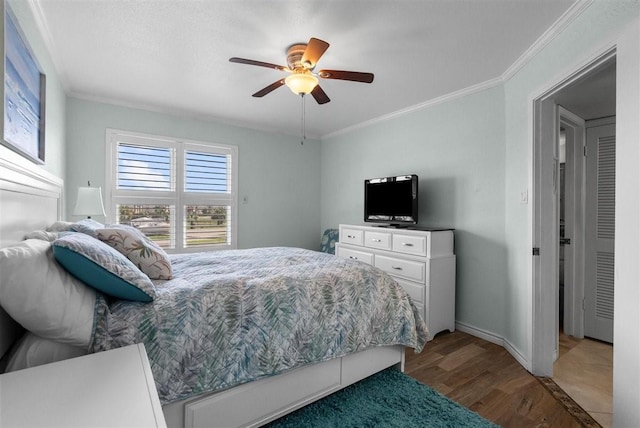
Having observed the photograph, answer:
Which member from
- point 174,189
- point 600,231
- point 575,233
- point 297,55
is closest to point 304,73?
point 297,55

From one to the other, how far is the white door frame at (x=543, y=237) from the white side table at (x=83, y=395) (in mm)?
2524

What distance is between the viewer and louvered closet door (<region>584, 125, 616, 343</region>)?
9.31ft

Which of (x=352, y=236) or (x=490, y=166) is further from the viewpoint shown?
(x=352, y=236)

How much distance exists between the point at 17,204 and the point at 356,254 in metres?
2.92

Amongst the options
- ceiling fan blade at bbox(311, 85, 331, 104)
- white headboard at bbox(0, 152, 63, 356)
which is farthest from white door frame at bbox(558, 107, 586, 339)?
white headboard at bbox(0, 152, 63, 356)

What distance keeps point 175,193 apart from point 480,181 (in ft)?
11.6

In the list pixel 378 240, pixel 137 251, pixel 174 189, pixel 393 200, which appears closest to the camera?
pixel 137 251

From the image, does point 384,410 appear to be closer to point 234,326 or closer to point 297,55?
point 234,326

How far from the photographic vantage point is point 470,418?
1.73m

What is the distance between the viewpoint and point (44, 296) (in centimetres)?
103

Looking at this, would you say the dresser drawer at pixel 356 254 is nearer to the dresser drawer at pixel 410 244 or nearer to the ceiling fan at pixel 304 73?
the dresser drawer at pixel 410 244

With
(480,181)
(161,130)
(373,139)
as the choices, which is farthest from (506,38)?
(161,130)

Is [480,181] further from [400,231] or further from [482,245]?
[400,231]

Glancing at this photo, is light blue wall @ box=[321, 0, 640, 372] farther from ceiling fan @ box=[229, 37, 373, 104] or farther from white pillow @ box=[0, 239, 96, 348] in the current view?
white pillow @ box=[0, 239, 96, 348]
